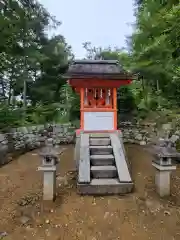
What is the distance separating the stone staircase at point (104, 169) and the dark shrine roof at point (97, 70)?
74.1 inches

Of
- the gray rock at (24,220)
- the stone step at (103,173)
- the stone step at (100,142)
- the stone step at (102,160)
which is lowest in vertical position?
the gray rock at (24,220)

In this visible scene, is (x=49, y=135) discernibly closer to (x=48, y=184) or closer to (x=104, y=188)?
(x=48, y=184)

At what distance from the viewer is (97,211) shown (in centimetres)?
435

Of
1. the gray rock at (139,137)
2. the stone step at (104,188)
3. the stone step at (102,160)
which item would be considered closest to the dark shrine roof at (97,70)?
the stone step at (102,160)

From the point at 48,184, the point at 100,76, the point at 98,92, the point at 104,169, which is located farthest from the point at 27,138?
the point at 48,184

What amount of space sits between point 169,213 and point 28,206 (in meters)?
2.55

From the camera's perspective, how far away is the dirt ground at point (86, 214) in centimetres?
379

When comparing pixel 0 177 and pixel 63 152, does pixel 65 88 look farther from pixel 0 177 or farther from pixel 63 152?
pixel 0 177

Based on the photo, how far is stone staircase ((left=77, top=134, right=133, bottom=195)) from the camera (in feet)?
16.1

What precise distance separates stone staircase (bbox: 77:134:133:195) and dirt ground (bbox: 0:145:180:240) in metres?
0.19

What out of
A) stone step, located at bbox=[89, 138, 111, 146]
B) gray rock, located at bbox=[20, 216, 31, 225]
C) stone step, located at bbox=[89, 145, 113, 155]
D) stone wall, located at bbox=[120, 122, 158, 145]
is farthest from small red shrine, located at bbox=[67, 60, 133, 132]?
gray rock, located at bbox=[20, 216, 31, 225]

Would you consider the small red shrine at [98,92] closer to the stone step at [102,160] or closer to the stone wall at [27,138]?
the stone wall at [27,138]

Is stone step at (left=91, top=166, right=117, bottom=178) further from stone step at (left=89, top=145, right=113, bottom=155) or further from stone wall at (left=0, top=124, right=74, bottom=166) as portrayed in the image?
stone wall at (left=0, top=124, right=74, bottom=166)

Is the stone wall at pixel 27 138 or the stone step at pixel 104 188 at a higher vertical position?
the stone wall at pixel 27 138
